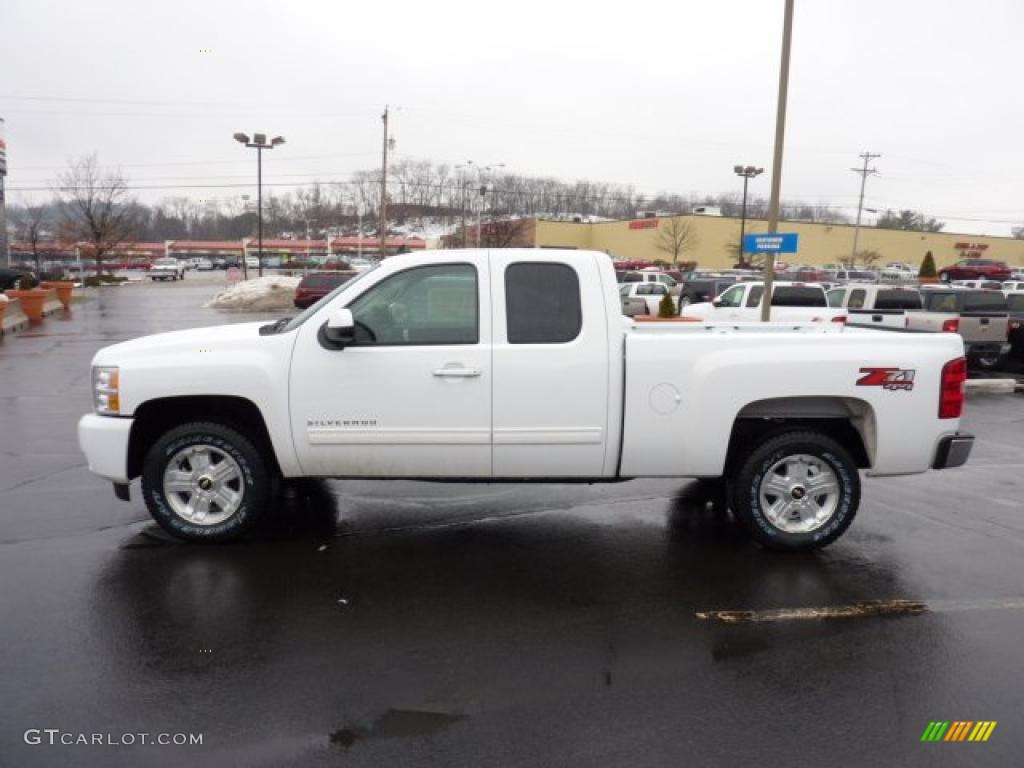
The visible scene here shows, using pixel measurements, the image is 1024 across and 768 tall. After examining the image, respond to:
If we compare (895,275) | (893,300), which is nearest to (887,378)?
(893,300)

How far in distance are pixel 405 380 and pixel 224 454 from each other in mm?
1358

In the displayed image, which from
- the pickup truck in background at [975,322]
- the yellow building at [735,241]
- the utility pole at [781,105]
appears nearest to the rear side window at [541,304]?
the utility pole at [781,105]

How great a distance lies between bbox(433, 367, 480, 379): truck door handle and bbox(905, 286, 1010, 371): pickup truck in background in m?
11.4

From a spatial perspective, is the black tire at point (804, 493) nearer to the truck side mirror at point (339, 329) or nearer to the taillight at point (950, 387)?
the taillight at point (950, 387)

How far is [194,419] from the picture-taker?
555 cm

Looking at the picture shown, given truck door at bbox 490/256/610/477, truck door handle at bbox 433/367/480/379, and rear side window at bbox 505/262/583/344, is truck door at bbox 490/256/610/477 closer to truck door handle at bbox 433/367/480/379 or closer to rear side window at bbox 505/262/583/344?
rear side window at bbox 505/262/583/344

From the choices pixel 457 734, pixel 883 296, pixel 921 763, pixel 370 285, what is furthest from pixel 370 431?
pixel 883 296

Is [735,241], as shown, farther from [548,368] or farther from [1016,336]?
[548,368]

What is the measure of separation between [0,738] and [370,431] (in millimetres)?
2528

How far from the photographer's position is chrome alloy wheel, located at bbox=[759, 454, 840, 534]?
5.49m

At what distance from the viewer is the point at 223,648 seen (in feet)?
13.4

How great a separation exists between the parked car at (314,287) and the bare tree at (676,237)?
58.8 metres

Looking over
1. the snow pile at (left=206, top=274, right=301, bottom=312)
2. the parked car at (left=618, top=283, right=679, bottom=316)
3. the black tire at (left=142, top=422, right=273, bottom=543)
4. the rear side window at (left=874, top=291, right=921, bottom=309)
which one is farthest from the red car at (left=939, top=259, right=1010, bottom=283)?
the black tire at (left=142, top=422, right=273, bottom=543)

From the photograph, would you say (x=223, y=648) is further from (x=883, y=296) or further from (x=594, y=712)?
(x=883, y=296)
